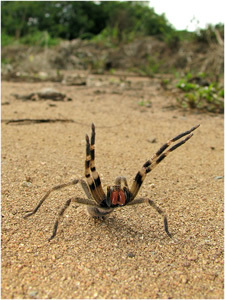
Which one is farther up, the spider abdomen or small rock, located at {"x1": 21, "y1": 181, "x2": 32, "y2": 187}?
the spider abdomen

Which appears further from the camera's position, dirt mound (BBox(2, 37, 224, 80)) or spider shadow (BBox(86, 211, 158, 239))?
dirt mound (BBox(2, 37, 224, 80))

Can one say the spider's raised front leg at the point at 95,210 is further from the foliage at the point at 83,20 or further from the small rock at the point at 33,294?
the foliage at the point at 83,20

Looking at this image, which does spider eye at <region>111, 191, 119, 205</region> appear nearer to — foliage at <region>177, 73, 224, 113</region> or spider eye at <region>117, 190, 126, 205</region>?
spider eye at <region>117, 190, 126, 205</region>

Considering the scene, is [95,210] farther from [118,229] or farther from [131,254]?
[131,254]

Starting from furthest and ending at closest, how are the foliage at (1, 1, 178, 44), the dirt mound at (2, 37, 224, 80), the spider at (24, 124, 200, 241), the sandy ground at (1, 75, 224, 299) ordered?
the foliage at (1, 1, 178, 44) → the dirt mound at (2, 37, 224, 80) → the spider at (24, 124, 200, 241) → the sandy ground at (1, 75, 224, 299)

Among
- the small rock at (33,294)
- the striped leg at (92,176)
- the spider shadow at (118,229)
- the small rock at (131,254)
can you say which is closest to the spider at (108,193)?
the striped leg at (92,176)

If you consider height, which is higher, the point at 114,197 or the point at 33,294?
the point at 114,197

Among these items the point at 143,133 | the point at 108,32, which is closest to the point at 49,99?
the point at 143,133

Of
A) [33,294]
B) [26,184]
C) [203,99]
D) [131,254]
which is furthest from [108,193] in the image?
[203,99]

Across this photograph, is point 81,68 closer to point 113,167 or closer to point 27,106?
point 27,106

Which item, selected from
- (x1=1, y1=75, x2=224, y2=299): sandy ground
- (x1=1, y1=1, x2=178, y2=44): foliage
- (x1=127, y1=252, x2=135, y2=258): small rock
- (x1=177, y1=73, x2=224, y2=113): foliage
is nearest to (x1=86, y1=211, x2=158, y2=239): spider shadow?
(x1=1, y1=75, x2=224, y2=299): sandy ground
